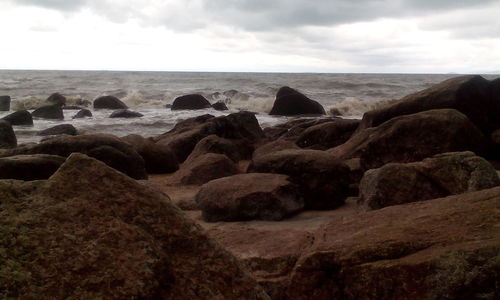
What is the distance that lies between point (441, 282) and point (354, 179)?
3823mm

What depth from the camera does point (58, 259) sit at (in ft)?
5.62

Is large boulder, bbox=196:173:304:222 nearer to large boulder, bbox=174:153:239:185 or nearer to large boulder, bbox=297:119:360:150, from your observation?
large boulder, bbox=174:153:239:185

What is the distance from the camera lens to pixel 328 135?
895cm

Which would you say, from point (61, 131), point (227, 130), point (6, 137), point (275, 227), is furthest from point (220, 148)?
point (61, 131)

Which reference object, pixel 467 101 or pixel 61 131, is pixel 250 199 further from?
pixel 61 131

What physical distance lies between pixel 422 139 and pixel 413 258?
3512 mm

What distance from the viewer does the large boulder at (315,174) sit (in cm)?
530

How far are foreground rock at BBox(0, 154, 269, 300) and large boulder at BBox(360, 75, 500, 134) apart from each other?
5475 millimetres

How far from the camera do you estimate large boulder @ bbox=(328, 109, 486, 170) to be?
18.2ft

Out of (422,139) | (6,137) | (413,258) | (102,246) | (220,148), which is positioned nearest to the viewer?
(102,246)

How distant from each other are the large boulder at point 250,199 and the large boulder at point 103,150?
250cm

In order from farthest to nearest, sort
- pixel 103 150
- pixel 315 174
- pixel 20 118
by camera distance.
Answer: pixel 20 118
pixel 103 150
pixel 315 174

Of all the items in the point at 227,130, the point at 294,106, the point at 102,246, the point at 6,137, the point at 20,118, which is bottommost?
the point at 20,118

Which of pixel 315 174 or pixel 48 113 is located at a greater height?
pixel 315 174
